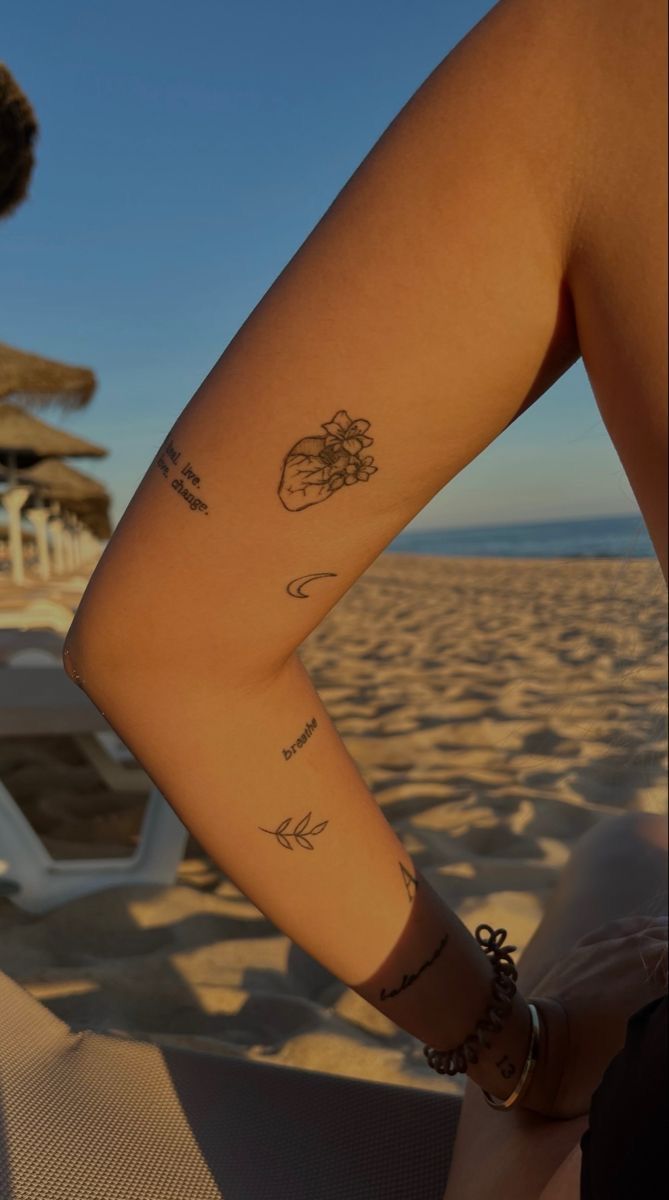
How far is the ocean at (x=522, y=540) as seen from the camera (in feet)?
80.2

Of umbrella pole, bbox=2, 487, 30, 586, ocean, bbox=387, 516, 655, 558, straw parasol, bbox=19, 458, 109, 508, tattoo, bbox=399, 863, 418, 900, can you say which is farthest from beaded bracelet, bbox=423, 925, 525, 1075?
ocean, bbox=387, 516, 655, 558

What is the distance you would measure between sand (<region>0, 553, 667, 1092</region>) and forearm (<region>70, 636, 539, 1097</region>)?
1.62ft

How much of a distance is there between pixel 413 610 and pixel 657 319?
889 cm

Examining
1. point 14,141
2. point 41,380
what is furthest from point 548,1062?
point 41,380

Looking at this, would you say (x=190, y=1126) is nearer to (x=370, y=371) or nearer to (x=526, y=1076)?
(x=526, y=1076)

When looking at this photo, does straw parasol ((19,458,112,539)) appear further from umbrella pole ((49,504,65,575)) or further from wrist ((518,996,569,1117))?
wrist ((518,996,569,1117))

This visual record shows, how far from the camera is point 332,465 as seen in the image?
562 mm

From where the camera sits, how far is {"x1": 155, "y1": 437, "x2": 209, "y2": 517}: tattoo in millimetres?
581

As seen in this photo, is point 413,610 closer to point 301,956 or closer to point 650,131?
point 301,956

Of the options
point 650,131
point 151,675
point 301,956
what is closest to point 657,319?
point 650,131

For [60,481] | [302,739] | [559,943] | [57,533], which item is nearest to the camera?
[302,739]

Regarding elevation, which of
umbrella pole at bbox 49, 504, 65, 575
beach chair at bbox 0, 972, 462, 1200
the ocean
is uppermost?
beach chair at bbox 0, 972, 462, 1200

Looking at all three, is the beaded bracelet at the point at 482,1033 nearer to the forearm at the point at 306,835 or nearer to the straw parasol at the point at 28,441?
the forearm at the point at 306,835

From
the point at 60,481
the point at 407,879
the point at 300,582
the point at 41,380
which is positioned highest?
the point at 41,380
